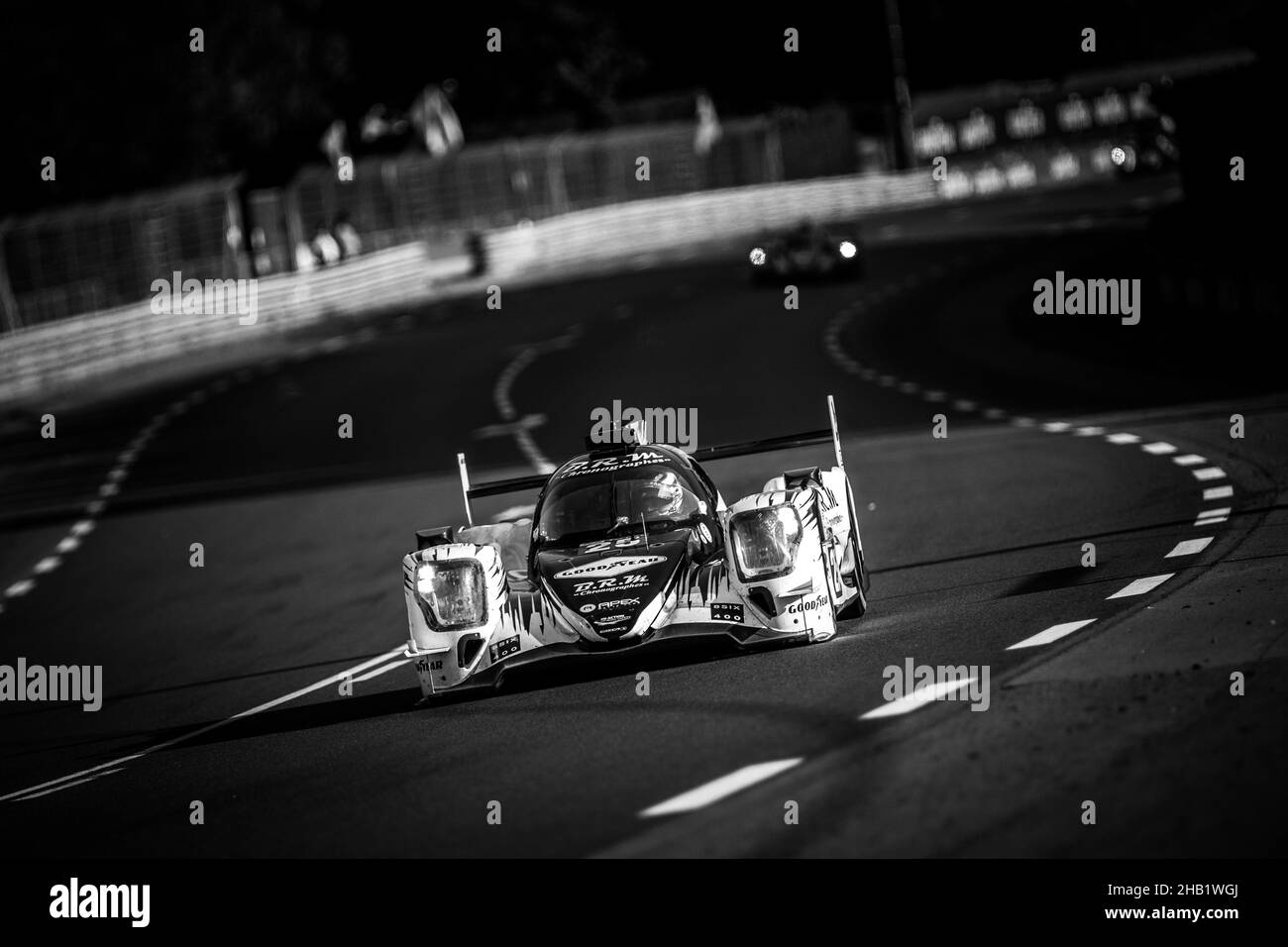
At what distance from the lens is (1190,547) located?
12.1m

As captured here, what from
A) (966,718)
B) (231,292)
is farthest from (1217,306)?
(231,292)

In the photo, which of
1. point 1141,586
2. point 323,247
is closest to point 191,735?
point 1141,586

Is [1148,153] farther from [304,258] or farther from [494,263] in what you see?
[304,258]

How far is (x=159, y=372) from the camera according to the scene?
39219 millimetres

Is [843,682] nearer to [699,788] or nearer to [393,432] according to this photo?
[699,788]

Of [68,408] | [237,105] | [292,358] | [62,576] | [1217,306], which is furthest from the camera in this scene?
[237,105]

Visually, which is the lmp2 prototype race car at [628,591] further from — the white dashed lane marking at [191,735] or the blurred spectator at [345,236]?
the blurred spectator at [345,236]

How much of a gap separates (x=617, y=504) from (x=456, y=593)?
135 cm

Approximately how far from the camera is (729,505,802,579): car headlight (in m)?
10.4

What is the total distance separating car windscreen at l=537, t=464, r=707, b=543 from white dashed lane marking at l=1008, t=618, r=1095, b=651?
239cm

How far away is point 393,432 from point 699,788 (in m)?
20.0

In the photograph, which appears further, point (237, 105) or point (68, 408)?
point (237, 105)

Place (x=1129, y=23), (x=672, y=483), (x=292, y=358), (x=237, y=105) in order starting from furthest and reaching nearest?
1. (x=1129, y=23)
2. (x=237, y=105)
3. (x=292, y=358)
4. (x=672, y=483)

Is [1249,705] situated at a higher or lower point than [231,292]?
lower
